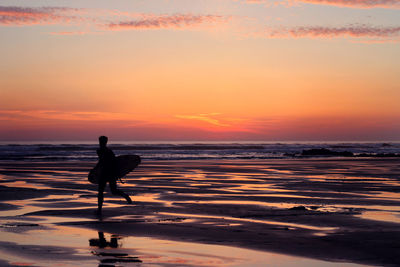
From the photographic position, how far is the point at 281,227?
12219mm

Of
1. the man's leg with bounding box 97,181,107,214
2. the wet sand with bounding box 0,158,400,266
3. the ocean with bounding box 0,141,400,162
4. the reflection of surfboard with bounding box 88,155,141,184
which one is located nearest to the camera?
the wet sand with bounding box 0,158,400,266

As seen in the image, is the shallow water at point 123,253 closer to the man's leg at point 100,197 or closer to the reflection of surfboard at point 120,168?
the man's leg at point 100,197

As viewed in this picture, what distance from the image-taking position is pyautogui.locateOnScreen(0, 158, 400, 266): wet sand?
913 cm

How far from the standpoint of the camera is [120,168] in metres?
15.8

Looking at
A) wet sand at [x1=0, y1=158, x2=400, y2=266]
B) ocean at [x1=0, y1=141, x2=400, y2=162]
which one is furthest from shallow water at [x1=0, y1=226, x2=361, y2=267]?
ocean at [x1=0, y1=141, x2=400, y2=162]

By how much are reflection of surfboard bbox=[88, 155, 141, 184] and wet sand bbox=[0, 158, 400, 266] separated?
2.98 feet

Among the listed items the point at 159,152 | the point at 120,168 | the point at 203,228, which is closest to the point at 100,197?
the point at 120,168

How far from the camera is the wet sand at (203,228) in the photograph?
30.0ft

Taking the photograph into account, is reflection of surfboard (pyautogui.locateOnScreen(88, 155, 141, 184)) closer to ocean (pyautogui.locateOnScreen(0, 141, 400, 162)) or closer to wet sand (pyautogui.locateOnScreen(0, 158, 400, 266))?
wet sand (pyautogui.locateOnScreen(0, 158, 400, 266))

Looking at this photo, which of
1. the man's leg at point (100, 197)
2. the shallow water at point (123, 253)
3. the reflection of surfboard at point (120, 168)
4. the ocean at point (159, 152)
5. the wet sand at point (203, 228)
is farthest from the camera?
the ocean at point (159, 152)

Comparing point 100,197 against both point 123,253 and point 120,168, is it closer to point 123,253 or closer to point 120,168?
point 120,168

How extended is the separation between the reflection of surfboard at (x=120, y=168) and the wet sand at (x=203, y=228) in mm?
907

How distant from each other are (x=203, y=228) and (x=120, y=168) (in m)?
4.44

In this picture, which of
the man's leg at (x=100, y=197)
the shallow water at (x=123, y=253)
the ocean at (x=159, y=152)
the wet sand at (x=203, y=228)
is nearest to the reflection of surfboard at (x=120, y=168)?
the man's leg at (x=100, y=197)
